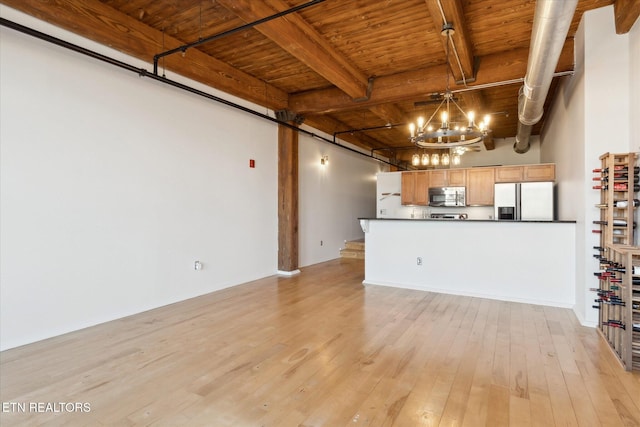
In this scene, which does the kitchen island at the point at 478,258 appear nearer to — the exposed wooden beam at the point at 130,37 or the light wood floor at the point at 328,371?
the light wood floor at the point at 328,371

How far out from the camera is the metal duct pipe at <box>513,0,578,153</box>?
2.17m

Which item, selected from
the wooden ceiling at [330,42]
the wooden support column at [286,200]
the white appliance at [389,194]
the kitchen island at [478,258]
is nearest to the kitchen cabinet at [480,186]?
the wooden ceiling at [330,42]

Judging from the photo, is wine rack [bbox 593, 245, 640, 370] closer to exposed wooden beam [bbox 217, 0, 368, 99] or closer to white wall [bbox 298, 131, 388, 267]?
exposed wooden beam [bbox 217, 0, 368, 99]

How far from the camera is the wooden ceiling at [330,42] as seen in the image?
3326mm

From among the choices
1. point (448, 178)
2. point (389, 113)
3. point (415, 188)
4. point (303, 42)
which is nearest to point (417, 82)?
point (389, 113)

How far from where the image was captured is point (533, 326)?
11.4 feet

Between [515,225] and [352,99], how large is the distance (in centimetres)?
312

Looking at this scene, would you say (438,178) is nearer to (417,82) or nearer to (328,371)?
(417,82)

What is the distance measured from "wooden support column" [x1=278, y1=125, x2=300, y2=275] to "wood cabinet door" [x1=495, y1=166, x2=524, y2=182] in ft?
14.5

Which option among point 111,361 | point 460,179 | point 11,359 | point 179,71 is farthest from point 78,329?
point 460,179

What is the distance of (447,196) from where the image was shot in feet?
25.0

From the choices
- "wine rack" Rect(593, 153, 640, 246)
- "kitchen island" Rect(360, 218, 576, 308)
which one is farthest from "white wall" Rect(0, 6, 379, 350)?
"wine rack" Rect(593, 153, 640, 246)

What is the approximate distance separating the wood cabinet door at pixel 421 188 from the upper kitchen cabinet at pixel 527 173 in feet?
4.96

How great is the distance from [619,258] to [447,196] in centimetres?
494
